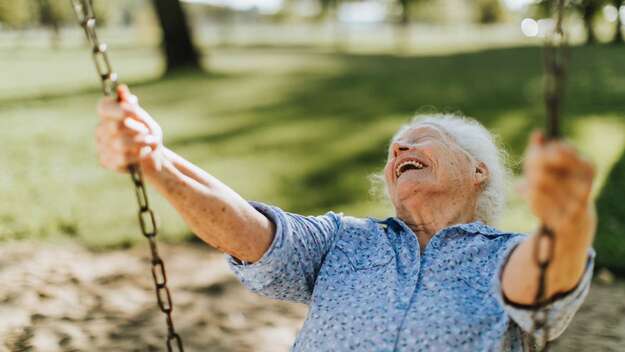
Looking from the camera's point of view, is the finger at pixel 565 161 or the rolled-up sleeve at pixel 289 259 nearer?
the finger at pixel 565 161

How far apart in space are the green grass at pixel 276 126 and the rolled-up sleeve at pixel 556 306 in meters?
1.49

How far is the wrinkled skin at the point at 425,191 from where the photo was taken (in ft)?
5.19

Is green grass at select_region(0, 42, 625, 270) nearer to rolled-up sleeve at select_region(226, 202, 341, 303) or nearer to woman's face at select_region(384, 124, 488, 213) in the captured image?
woman's face at select_region(384, 124, 488, 213)

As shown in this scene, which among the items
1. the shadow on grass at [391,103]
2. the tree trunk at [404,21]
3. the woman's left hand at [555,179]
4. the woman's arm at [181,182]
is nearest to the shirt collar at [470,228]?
the woman's arm at [181,182]

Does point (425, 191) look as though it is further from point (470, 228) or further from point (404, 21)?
point (404, 21)

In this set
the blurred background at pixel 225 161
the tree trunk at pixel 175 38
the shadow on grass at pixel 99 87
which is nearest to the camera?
the blurred background at pixel 225 161

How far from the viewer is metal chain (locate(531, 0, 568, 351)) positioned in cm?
157

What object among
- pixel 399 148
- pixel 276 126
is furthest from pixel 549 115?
pixel 276 126

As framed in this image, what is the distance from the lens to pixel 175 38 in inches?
683

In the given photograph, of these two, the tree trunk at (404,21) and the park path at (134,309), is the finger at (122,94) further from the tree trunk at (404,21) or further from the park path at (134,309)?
the tree trunk at (404,21)

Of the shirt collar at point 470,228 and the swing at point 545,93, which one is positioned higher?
the swing at point 545,93

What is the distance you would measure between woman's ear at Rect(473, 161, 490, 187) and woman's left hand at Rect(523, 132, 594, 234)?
1.08 metres

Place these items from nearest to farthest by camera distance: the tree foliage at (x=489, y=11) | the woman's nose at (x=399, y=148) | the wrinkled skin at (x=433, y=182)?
1. the wrinkled skin at (x=433, y=182)
2. the woman's nose at (x=399, y=148)
3. the tree foliage at (x=489, y=11)

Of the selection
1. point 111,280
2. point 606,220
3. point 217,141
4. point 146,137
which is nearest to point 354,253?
point 146,137
